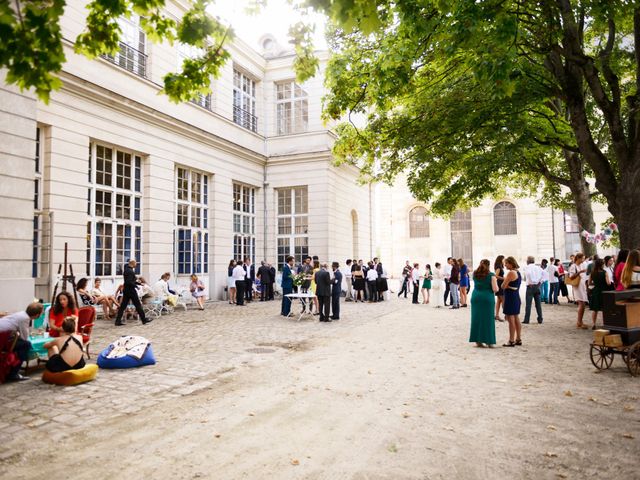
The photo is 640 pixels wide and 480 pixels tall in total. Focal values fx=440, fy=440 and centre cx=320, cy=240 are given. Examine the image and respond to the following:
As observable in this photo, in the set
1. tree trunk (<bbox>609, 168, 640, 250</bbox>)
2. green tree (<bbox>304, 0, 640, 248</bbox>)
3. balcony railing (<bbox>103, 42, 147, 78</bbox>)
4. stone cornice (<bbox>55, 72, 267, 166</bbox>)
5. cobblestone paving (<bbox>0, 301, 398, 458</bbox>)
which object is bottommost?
cobblestone paving (<bbox>0, 301, 398, 458</bbox>)

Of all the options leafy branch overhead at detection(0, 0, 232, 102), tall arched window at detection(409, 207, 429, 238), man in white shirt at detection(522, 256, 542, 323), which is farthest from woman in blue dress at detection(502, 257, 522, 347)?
tall arched window at detection(409, 207, 429, 238)

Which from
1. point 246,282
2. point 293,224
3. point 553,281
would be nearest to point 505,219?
point 553,281

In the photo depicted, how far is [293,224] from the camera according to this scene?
22.6m

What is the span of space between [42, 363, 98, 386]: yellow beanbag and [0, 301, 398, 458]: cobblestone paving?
3.9 inches

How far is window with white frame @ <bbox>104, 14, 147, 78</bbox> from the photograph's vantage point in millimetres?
14930

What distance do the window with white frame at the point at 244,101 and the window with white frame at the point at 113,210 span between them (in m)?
6.92

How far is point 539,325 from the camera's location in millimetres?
11320

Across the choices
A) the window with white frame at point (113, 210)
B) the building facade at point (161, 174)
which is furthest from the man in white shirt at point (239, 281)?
the window with white frame at point (113, 210)

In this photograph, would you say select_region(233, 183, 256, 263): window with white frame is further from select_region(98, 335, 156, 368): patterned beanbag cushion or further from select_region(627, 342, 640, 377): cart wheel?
select_region(627, 342, 640, 377): cart wheel

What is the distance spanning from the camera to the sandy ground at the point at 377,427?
3.47m

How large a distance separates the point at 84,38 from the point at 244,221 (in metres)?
17.5

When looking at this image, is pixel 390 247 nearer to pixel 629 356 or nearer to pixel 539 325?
pixel 539 325

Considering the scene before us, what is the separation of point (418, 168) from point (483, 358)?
8.94 metres


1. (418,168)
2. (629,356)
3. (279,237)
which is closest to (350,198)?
(279,237)
